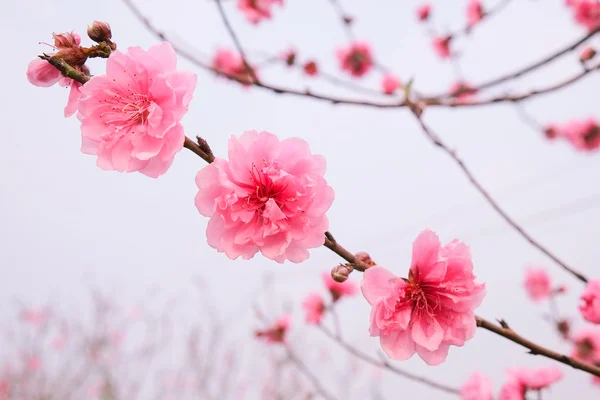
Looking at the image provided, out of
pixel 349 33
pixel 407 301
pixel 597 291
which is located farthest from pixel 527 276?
pixel 407 301

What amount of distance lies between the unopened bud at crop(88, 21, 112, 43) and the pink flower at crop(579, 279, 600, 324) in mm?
901

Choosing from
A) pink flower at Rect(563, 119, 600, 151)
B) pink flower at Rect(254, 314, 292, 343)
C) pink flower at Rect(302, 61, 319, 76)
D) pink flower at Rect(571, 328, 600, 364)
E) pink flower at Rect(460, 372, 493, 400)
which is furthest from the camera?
pink flower at Rect(563, 119, 600, 151)

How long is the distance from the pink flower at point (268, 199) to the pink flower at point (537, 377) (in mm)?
993

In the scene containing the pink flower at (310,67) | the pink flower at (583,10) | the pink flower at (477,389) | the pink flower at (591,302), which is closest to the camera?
the pink flower at (591,302)

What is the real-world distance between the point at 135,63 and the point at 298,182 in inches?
10.3

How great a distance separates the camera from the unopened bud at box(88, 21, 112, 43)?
1.87ft

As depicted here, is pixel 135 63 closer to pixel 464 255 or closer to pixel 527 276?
pixel 464 255

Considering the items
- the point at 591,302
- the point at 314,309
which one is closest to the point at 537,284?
the point at 314,309

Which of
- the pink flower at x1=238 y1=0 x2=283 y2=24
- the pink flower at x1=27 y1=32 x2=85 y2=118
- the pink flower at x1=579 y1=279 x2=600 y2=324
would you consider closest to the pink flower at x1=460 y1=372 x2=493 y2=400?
the pink flower at x1=579 y1=279 x2=600 y2=324

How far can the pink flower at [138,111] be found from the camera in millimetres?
545

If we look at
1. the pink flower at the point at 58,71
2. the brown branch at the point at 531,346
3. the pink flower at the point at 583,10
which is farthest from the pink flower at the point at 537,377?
the pink flower at the point at 583,10

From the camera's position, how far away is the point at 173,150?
536 mm

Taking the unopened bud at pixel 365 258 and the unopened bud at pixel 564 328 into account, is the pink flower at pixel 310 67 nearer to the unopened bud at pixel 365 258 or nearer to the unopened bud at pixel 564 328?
the unopened bud at pixel 564 328

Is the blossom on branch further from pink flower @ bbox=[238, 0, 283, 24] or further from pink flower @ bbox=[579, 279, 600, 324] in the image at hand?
pink flower @ bbox=[238, 0, 283, 24]
